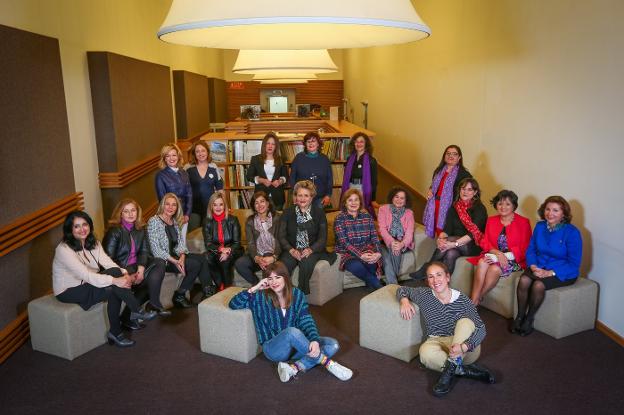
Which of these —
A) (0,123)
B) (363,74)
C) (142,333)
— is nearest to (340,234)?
(142,333)

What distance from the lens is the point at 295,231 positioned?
217 inches

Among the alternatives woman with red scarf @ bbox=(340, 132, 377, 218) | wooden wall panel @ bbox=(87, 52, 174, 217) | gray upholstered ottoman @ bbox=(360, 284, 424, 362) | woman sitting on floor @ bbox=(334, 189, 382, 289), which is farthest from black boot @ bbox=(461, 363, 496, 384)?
wooden wall panel @ bbox=(87, 52, 174, 217)

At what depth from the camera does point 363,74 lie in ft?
52.3

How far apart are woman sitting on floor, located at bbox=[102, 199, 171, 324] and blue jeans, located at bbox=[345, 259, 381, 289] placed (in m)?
1.83

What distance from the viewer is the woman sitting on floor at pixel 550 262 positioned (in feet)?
14.9

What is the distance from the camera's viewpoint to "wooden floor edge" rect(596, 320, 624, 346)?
446cm

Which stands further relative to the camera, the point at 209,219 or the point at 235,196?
the point at 235,196

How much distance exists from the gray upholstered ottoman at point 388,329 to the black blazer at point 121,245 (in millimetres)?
2107

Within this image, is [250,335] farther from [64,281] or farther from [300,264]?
[64,281]

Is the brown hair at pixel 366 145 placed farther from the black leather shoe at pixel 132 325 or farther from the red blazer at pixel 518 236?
the black leather shoe at pixel 132 325

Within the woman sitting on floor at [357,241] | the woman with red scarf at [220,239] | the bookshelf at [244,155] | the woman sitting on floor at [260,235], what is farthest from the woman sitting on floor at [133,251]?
the bookshelf at [244,155]

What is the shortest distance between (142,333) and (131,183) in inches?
149

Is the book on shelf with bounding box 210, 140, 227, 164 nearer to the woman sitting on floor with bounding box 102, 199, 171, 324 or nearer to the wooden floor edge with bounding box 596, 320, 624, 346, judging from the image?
the woman sitting on floor with bounding box 102, 199, 171, 324

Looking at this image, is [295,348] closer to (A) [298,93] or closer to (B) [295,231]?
(B) [295,231]
